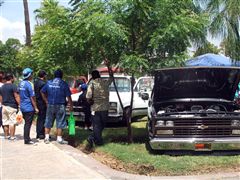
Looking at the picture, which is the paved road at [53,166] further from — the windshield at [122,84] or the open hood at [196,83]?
the windshield at [122,84]

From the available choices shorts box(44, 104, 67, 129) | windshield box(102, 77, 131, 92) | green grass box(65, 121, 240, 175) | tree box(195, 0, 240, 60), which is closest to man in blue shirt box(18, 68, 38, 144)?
shorts box(44, 104, 67, 129)

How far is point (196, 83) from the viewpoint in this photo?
9.74 metres

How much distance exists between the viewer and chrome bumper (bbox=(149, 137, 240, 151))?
8422 millimetres

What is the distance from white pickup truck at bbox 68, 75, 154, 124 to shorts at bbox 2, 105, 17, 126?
2.59 metres

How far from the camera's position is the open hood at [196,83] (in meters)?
9.29

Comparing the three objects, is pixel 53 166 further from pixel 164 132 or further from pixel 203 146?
pixel 203 146

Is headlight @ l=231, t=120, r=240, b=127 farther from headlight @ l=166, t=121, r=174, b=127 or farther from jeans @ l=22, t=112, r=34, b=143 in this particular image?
jeans @ l=22, t=112, r=34, b=143

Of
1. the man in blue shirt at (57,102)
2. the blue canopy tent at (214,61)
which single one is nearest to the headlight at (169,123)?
the man in blue shirt at (57,102)

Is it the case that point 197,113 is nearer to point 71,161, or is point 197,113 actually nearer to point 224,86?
point 224,86

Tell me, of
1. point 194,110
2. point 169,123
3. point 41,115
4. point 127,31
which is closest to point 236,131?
point 194,110

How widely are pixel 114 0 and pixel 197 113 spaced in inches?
113

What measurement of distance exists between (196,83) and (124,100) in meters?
4.00

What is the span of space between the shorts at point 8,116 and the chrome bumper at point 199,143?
162 inches

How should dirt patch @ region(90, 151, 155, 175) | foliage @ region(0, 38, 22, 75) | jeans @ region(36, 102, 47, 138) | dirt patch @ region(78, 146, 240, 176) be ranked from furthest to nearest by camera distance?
1. foliage @ region(0, 38, 22, 75)
2. jeans @ region(36, 102, 47, 138)
3. dirt patch @ region(90, 151, 155, 175)
4. dirt patch @ region(78, 146, 240, 176)
